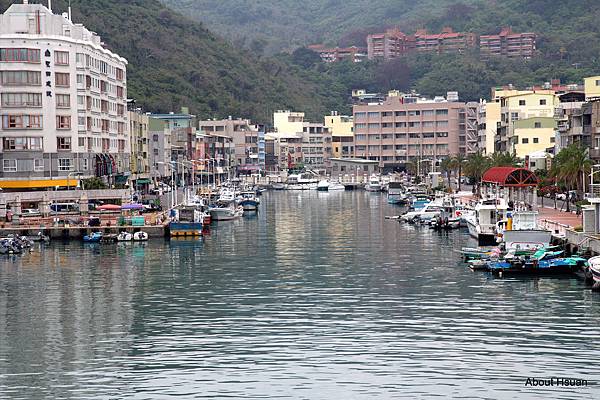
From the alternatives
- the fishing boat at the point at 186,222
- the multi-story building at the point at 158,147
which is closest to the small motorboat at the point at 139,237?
the fishing boat at the point at 186,222

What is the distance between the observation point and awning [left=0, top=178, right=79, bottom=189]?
107m

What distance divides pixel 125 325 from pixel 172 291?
1102cm

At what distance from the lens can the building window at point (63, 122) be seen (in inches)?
4326

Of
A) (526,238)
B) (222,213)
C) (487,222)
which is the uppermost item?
(487,222)

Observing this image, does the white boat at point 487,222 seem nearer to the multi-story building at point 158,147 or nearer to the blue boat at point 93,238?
the blue boat at point 93,238

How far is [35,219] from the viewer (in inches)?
3863

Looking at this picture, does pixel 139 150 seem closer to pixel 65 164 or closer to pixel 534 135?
pixel 65 164

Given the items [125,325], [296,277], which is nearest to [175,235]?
[296,277]

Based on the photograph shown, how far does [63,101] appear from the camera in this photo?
110 meters

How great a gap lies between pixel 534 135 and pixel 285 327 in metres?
106

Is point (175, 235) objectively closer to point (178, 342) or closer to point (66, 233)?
point (66, 233)

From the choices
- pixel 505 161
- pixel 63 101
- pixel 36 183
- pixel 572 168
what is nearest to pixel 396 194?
pixel 505 161

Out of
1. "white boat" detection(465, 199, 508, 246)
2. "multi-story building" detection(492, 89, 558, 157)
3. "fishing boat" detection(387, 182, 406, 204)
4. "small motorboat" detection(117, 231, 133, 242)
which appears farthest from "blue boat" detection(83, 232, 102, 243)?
"multi-story building" detection(492, 89, 558, 157)

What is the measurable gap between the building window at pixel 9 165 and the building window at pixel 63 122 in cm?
568
